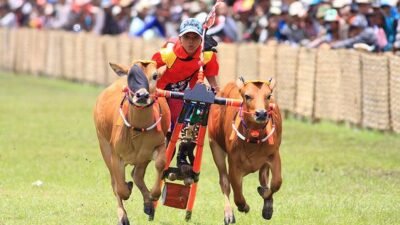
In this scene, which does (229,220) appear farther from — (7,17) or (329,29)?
(7,17)

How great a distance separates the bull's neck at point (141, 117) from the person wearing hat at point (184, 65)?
979 millimetres

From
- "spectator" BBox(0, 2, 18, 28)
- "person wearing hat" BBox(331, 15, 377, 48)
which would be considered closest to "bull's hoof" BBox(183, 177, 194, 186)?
"person wearing hat" BBox(331, 15, 377, 48)

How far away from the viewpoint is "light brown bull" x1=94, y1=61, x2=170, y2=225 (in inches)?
432

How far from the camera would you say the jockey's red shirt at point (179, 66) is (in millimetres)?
12438

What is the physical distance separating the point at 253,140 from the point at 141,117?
46.0 inches

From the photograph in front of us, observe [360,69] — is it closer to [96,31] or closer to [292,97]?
[292,97]

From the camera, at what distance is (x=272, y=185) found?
38.8ft

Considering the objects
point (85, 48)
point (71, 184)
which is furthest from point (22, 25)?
point (71, 184)

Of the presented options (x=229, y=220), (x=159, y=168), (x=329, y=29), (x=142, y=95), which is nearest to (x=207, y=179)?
(x=229, y=220)

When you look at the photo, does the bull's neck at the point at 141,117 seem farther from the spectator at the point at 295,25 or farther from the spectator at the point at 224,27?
the spectator at the point at 224,27

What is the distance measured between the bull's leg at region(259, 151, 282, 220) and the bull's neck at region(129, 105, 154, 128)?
1.35m

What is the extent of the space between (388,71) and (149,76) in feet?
32.8

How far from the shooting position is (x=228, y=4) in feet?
91.2

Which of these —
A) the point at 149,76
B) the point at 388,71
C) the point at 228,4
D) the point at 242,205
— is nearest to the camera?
the point at 149,76
